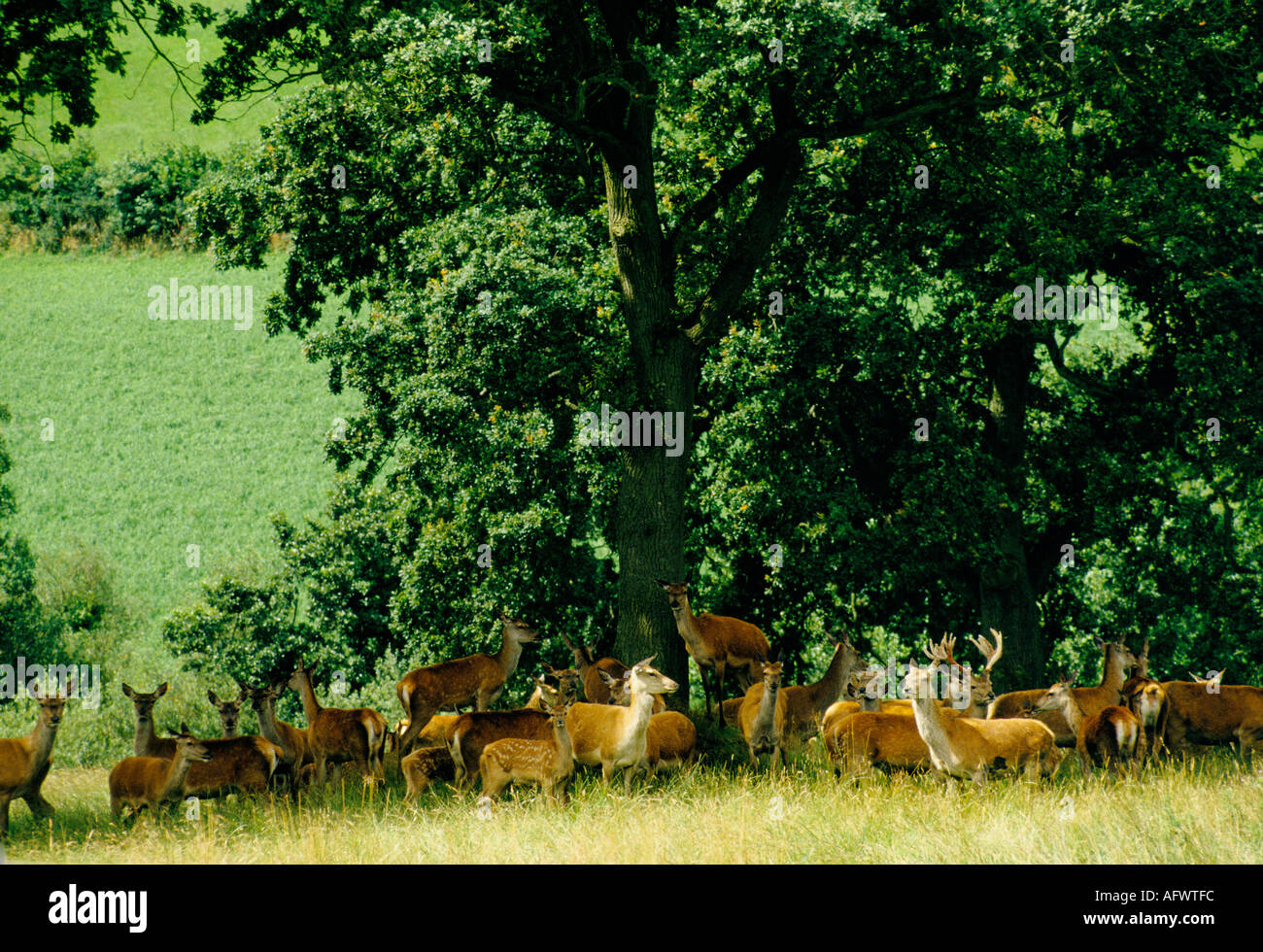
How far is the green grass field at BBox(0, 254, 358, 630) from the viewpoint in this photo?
1464 inches

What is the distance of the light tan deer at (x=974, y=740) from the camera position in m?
11.0

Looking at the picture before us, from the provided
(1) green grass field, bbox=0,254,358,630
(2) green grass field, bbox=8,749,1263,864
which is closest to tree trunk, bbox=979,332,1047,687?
(2) green grass field, bbox=8,749,1263,864

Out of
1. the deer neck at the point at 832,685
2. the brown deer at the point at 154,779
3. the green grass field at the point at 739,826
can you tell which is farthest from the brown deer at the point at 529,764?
the deer neck at the point at 832,685

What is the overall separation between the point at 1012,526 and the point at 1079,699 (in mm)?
7487

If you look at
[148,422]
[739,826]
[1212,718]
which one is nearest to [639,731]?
Result: [739,826]

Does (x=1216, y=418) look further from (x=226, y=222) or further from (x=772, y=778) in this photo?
(x=226, y=222)

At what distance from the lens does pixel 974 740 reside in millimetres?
11523

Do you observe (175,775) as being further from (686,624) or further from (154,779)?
(686,624)

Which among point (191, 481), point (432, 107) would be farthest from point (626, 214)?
point (191, 481)

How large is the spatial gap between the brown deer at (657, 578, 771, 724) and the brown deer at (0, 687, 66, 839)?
7.07 m

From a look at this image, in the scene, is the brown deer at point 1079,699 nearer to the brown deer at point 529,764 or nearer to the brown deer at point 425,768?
the brown deer at point 529,764

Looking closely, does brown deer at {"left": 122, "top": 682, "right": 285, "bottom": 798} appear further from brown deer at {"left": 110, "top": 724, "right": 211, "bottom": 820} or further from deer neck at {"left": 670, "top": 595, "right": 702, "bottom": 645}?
deer neck at {"left": 670, "top": 595, "right": 702, "bottom": 645}

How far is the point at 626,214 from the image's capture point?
15.3 m

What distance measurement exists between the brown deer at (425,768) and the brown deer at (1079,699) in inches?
237
